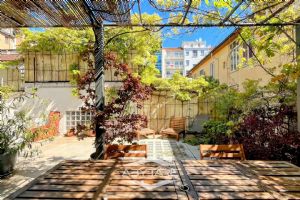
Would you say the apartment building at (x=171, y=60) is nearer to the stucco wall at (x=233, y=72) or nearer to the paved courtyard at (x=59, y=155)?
the stucco wall at (x=233, y=72)

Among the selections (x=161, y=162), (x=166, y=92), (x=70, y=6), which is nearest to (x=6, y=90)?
(x=70, y=6)

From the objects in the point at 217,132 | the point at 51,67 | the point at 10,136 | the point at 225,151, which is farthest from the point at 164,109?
the point at 225,151

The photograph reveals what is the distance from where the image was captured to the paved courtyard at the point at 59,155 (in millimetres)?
5780

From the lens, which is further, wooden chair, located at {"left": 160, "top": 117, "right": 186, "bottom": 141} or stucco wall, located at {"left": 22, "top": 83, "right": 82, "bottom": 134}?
stucco wall, located at {"left": 22, "top": 83, "right": 82, "bottom": 134}

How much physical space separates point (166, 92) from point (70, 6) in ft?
30.7

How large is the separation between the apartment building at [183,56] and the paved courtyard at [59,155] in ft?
192

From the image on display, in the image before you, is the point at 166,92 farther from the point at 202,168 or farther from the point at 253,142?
the point at 202,168

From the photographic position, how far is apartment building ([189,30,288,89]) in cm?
1139

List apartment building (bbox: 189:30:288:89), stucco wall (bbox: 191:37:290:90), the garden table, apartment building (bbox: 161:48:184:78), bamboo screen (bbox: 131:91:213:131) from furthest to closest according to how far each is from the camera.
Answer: apartment building (bbox: 161:48:184:78) < bamboo screen (bbox: 131:91:213:131) < apartment building (bbox: 189:30:288:89) < stucco wall (bbox: 191:37:290:90) < the garden table

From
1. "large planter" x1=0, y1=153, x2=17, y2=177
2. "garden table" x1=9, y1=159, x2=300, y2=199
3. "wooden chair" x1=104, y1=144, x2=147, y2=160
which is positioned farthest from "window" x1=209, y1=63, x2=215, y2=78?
"garden table" x1=9, y1=159, x2=300, y2=199

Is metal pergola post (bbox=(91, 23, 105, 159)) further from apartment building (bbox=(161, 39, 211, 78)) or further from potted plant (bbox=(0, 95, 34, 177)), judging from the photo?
apartment building (bbox=(161, 39, 211, 78))

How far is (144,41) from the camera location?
1262 centimetres

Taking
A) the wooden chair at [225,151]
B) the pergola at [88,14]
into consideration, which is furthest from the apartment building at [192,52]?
the wooden chair at [225,151]

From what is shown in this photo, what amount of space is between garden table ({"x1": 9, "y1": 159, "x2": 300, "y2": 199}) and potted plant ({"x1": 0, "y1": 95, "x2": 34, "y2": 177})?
9.76ft
